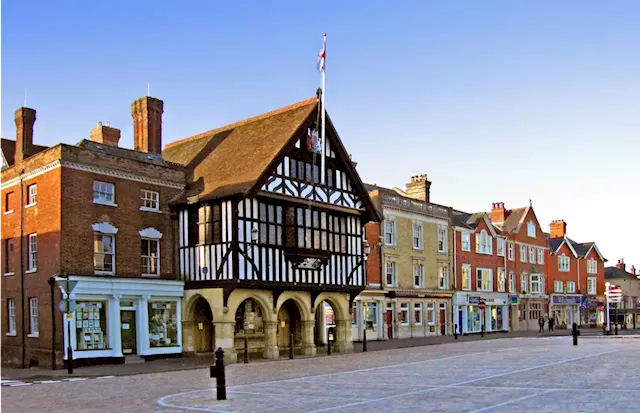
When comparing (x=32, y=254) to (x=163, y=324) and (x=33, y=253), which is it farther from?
(x=163, y=324)

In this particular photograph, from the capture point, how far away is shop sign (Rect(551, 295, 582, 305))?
71.3 m

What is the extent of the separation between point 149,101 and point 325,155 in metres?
8.57

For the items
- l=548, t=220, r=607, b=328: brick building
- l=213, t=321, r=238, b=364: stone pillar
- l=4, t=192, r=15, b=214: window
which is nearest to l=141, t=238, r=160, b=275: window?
l=213, t=321, r=238, b=364: stone pillar

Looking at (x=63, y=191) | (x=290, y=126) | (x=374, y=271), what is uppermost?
(x=290, y=126)

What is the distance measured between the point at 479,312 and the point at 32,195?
3782cm

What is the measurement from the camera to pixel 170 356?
104ft

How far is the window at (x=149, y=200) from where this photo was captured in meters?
31.7

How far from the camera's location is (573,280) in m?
76.1

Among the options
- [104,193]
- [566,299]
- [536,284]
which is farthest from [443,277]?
[104,193]

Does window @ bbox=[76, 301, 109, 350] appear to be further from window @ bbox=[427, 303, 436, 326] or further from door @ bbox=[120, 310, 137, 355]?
window @ bbox=[427, 303, 436, 326]

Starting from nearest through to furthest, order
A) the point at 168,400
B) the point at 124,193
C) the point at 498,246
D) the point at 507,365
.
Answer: the point at 168,400, the point at 507,365, the point at 124,193, the point at 498,246

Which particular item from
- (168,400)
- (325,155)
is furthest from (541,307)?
(168,400)

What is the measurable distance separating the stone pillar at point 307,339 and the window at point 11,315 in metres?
12.6

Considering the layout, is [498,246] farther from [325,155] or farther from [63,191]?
[63,191]
